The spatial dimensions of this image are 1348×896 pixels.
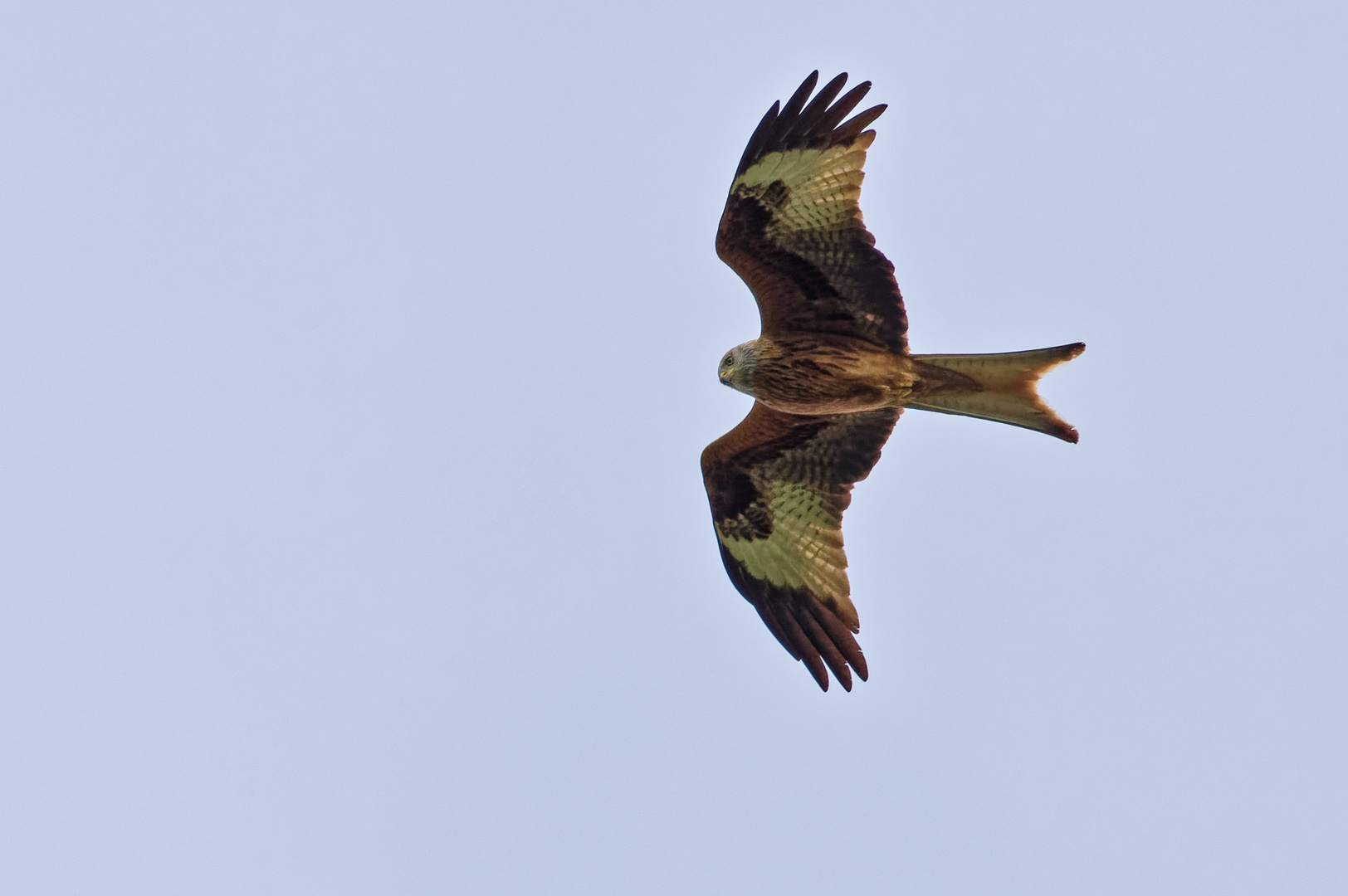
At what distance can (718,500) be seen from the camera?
10.6 metres

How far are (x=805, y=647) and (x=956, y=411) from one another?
2140 mm

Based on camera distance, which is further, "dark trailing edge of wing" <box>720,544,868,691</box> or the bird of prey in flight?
"dark trailing edge of wing" <box>720,544,868,691</box>

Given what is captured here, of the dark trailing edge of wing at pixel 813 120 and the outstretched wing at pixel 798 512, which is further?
the outstretched wing at pixel 798 512

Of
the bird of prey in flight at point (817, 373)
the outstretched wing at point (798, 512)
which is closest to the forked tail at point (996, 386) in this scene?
the bird of prey in flight at point (817, 373)

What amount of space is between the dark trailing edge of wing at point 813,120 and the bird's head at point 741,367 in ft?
4.63

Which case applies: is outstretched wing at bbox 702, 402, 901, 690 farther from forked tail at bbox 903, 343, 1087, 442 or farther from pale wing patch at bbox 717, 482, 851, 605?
forked tail at bbox 903, 343, 1087, 442

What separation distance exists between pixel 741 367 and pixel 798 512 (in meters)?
1.35

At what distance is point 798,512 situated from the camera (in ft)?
34.3

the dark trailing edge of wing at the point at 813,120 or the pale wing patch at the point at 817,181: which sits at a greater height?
the dark trailing edge of wing at the point at 813,120

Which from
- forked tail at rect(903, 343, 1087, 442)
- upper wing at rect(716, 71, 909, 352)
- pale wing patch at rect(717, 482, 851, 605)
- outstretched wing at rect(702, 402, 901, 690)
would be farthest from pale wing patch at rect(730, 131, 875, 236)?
pale wing patch at rect(717, 482, 851, 605)

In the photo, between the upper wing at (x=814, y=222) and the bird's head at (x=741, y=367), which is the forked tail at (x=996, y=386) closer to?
the upper wing at (x=814, y=222)

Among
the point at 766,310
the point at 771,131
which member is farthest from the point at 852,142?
the point at 766,310

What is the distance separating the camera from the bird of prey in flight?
30.1 feet

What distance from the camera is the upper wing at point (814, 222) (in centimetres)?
916
